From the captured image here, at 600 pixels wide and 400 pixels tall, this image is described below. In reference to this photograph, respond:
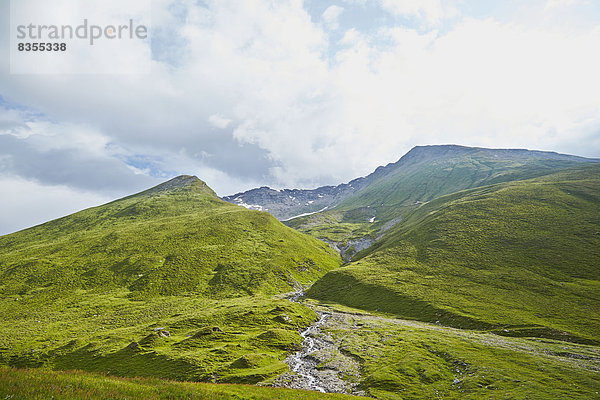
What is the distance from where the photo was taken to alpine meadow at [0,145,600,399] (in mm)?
40625

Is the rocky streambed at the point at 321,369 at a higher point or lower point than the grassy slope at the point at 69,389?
lower

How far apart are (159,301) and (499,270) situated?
5349 inches

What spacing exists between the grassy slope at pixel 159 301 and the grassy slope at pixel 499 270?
38760 mm

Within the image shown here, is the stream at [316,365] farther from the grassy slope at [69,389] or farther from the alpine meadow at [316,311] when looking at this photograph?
the grassy slope at [69,389]

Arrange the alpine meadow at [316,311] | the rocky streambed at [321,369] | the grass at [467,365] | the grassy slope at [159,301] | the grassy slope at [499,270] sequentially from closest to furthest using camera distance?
the grass at [467,365], the alpine meadow at [316,311], the rocky streambed at [321,369], the grassy slope at [159,301], the grassy slope at [499,270]

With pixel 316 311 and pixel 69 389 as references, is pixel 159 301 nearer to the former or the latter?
pixel 316 311

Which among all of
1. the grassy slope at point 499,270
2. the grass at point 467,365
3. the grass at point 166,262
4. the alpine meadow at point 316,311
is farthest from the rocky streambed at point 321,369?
the grass at point 166,262

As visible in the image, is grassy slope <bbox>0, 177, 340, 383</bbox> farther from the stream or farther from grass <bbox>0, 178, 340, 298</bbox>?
the stream

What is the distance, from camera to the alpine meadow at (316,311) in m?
40.6

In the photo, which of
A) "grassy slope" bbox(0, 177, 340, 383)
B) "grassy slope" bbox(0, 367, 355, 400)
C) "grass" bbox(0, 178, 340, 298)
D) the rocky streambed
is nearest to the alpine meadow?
"grassy slope" bbox(0, 367, 355, 400)

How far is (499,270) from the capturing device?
354 ft

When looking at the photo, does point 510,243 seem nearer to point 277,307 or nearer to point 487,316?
point 487,316

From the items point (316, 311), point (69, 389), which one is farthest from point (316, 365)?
point (316, 311)

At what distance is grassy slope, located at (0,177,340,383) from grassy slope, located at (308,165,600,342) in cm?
3876
